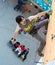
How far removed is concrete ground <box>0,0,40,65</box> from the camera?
482 cm

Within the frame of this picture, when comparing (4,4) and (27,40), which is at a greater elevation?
(4,4)

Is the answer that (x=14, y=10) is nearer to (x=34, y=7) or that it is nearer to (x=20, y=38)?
(x=34, y=7)

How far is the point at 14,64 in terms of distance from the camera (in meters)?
4.75

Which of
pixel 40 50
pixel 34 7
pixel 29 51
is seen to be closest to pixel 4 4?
pixel 34 7

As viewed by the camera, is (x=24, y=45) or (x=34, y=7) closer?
(x=24, y=45)

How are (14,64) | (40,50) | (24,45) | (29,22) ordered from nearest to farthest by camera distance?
1. (29,22)
2. (40,50)
3. (14,64)
4. (24,45)

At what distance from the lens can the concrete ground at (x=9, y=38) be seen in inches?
190

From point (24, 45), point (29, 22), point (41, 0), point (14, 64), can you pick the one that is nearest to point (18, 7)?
point (41, 0)

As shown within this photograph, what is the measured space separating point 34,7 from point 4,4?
0.73 metres

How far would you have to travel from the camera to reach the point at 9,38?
5191mm

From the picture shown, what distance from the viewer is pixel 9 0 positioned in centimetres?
606

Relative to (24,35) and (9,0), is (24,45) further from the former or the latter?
(9,0)

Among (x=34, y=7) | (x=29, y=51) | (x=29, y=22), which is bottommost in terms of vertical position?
(x=29, y=51)

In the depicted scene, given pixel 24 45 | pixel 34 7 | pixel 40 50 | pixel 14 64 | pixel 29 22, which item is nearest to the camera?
pixel 29 22
